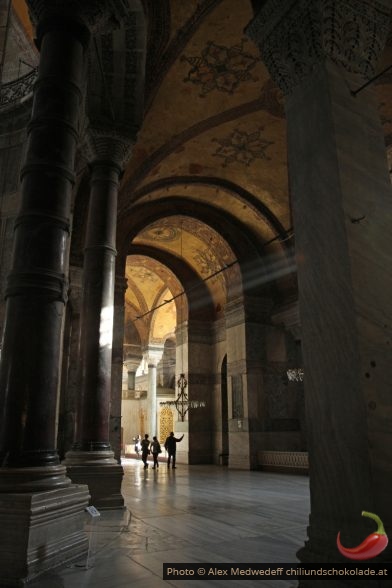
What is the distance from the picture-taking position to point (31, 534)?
2977 mm

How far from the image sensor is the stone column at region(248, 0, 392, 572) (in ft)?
8.24

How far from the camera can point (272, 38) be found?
3717mm

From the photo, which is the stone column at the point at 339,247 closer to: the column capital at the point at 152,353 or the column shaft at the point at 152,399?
the column capital at the point at 152,353

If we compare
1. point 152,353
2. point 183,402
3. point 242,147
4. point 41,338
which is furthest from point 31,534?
Result: point 152,353

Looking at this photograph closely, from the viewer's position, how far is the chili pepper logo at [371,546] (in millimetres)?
2314

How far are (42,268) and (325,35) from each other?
2669 mm

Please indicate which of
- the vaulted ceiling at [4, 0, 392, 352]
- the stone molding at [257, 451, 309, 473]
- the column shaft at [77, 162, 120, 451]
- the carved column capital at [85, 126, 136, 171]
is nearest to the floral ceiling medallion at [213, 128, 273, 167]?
the vaulted ceiling at [4, 0, 392, 352]

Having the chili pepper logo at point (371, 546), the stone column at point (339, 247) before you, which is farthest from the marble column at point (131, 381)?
the chili pepper logo at point (371, 546)

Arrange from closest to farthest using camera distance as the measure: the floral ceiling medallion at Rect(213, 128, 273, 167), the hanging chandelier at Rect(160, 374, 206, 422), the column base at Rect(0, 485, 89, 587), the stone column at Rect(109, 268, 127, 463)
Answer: the column base at Rect(0, 485, 89, 587) → the stone column at Rect(109, 268, 127, 463) → the floral ceiling medallion at Rect(213, 128, 273, 167) → the hanging chandelier at Rect(160, 374, 206, 422)

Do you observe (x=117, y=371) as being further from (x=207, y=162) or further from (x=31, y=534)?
(x=31, y=534)

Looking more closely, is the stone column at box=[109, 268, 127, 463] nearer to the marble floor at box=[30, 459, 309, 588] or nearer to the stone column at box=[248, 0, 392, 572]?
the marble floor at box=[30, 459, 309, 588]

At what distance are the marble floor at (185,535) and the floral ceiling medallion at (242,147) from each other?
8339 millimetres

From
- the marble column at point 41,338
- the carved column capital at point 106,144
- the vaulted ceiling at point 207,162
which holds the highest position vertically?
the vaulted ceiling at point 207,162

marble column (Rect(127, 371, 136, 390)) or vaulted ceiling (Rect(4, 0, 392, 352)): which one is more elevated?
vaulted ceiling (Rect(4, 0, 392, 352))
